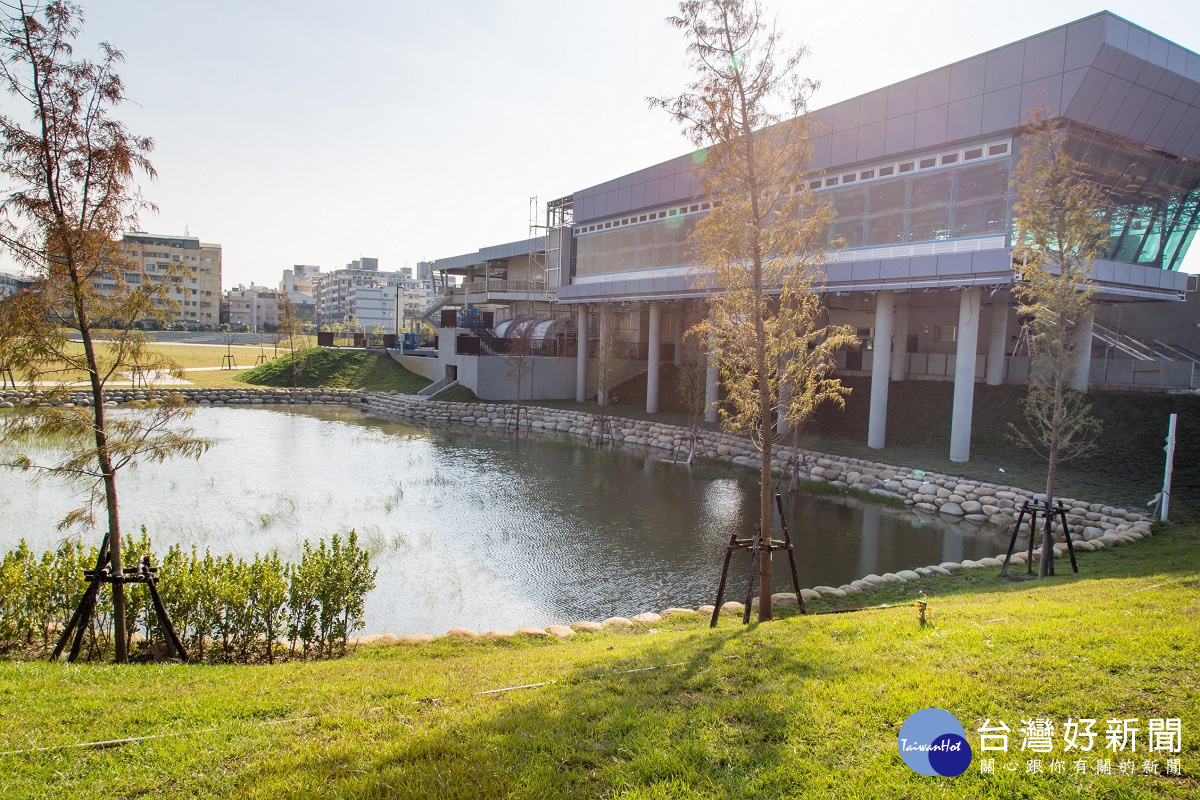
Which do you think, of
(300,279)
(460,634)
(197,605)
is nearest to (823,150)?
(460,634)

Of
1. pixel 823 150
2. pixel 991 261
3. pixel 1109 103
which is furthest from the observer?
pixel 823 150

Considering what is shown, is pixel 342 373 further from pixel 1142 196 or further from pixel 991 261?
pixel 1142 196

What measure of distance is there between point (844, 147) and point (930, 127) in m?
3.00

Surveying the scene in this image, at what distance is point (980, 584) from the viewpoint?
1084 centimetres

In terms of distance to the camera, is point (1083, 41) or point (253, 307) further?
point (253, 307)

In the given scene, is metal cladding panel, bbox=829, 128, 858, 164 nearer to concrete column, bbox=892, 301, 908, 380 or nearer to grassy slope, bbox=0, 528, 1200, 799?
concrete column, bbox=892, 301, 908, 380

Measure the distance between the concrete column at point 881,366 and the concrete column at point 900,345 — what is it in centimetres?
530

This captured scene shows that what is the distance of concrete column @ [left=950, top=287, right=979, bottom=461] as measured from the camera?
1986 centimetres

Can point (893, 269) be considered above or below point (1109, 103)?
below

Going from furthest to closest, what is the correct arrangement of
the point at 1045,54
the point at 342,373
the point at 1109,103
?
1. the point at 342,373
2. the point at 1109,103
3. the point at 1045,54

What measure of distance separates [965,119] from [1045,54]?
233cm

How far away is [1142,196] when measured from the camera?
2139 cm

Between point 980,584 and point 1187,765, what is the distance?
7.64 meters

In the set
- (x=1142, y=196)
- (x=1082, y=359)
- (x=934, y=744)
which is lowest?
(x=934, y=744)
